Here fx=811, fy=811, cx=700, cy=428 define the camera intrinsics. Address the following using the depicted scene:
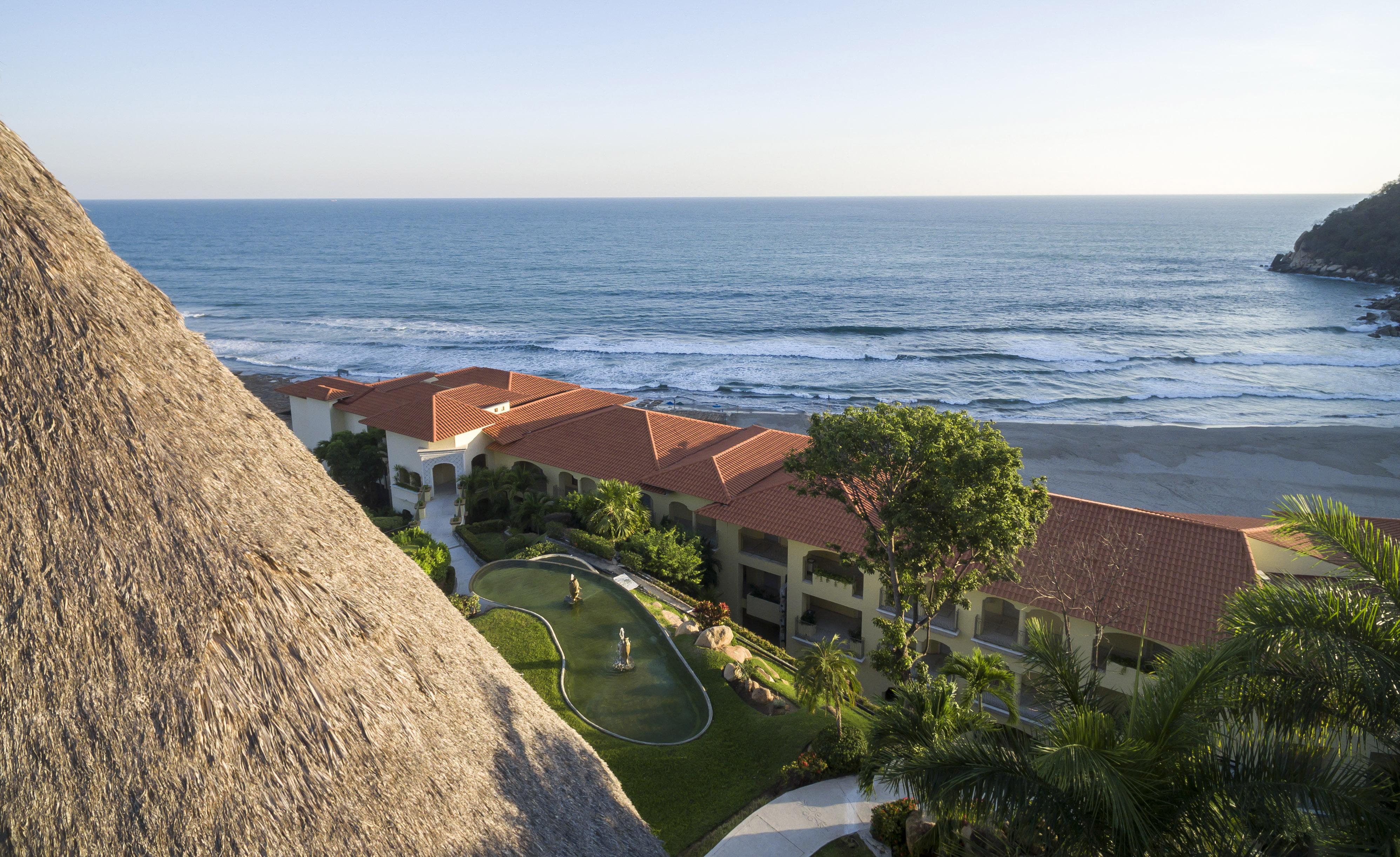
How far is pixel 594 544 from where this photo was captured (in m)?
27.7

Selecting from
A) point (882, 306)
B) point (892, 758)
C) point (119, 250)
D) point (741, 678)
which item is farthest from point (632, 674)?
point (119, 250)

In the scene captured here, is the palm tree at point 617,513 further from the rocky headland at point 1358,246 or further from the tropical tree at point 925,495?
the rocky headland at point 1358,246

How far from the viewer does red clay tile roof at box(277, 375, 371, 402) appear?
4044 centimetres

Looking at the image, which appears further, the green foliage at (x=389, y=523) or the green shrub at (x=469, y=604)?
the green foliage at (x=389, y=523)

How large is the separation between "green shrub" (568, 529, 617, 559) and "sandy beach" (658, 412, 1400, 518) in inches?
1031

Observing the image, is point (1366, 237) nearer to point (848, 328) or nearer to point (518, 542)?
point (848, 328)

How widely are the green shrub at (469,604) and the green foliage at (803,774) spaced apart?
10.1 m

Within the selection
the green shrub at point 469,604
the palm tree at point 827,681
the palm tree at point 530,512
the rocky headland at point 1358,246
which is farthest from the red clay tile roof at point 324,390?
the rocky headland at point 1358,246

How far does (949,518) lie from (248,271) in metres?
148

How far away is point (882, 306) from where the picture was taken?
338ft

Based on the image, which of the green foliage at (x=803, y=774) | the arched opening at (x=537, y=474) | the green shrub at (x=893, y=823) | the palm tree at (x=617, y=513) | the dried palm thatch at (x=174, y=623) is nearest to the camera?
the dried palm thatch at (x=174, y=623)

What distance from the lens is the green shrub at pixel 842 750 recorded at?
16.8 meters

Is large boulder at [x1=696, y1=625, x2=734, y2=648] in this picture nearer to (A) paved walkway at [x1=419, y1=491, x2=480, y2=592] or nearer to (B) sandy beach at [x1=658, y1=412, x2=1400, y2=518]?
(A) paved walkway at [x1=419, y1=491, x2=480, y2=592]

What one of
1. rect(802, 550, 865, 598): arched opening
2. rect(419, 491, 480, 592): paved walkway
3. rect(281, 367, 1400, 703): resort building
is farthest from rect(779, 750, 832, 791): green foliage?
rect(419, 491, 480, 592): paved walkway
